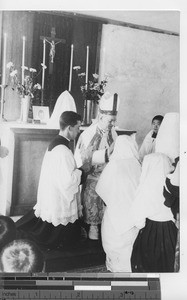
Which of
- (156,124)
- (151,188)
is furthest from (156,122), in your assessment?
(151,188)

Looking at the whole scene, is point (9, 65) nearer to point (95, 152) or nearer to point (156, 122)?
point (95, 152)

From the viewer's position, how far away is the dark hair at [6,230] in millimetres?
1574

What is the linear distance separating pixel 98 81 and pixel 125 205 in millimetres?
569

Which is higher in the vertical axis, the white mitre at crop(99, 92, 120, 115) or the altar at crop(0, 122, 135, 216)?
the white mitre at crop(99, 92, 120, 115)

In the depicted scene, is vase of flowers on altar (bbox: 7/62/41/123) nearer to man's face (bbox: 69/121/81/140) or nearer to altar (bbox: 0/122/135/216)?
altar (bbox: 0/122/135/216)

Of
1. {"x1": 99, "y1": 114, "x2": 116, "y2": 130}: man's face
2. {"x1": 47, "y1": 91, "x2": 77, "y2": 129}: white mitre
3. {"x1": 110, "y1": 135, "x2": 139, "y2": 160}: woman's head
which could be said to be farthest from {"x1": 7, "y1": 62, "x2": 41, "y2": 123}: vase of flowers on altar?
{"x1": 110, "y1": 135, "x2": 139, "y2": 160}: woman's head

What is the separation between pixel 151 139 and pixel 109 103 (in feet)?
0.82

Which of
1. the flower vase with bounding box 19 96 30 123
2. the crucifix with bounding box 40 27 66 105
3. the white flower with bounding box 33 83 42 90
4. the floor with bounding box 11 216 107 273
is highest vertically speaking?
the crucifix with bounding box 40 27 66 105

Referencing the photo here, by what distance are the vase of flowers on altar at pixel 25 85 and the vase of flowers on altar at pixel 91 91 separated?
0.64 feet

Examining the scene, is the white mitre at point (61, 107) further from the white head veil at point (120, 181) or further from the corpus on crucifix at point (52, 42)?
the white head veil at point (120, 181)

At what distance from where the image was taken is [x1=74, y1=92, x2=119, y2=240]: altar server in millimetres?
1603

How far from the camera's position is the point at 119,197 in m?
1.59
